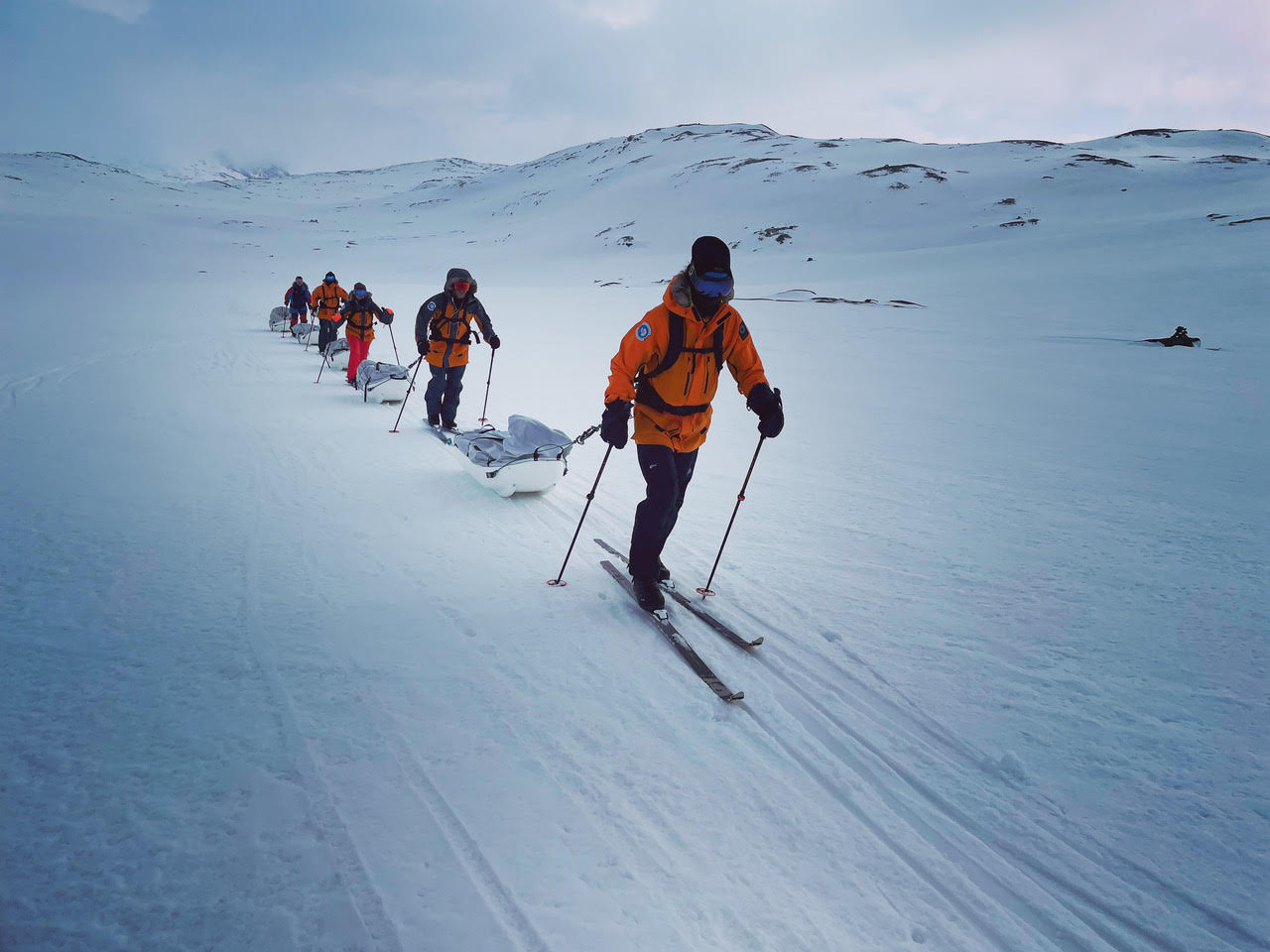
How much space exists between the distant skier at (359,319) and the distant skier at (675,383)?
845 cm

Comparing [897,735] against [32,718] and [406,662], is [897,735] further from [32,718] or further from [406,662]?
[32,718]

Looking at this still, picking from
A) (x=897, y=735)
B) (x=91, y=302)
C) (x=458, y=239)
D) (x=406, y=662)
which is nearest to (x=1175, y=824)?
(x=897, y=735)

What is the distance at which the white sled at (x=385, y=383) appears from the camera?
9.62m

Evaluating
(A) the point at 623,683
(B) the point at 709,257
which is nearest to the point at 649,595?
(A) the point at 623,683

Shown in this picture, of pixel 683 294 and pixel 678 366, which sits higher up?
pixel 683 294

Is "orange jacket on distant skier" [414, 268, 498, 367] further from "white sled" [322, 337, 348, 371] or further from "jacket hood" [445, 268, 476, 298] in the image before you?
"white sled" [322, 337, 348, 371]

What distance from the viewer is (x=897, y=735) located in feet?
10.3

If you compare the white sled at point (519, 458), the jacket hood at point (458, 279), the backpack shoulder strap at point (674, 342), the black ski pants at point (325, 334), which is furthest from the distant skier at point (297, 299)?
the backpack shoulder strap at point (674, 342)

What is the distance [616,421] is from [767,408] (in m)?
0.96

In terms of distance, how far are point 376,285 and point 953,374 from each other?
112ft

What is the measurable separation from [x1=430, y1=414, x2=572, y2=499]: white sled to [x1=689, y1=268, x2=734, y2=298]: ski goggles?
2.60 meters

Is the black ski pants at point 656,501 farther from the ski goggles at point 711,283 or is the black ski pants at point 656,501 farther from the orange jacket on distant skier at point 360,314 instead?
the orange jacket on distant skier at point 360,314

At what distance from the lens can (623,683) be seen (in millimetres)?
3367

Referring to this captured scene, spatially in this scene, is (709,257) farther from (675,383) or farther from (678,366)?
(675,383)
